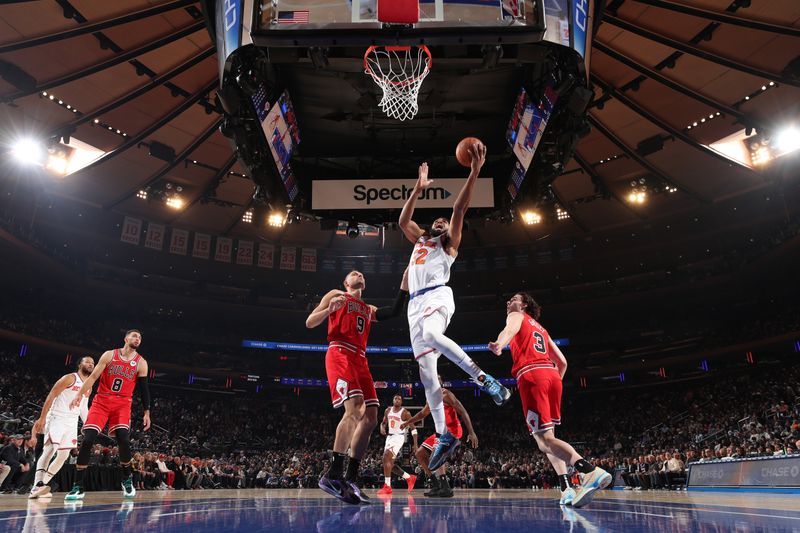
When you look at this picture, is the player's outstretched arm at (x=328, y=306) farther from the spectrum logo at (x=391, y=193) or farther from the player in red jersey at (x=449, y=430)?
the spectrum logo at (x=391, y=193)

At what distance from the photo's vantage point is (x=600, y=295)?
29.2m

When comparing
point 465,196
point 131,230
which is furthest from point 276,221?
point 465,196

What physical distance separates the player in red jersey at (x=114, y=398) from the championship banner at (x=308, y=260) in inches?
895

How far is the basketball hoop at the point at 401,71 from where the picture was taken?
838 centimetres

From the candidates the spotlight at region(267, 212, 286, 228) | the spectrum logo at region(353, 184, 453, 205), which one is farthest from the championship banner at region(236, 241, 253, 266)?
the spectrum logo at region(353, 184, 453, 205)

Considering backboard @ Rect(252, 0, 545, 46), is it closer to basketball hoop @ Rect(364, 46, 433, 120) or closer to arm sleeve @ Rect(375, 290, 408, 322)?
basketball hoop @ Rect(364, 46, 433, 120)

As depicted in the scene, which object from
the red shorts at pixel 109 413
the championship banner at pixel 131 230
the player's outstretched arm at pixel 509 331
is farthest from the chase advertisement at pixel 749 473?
the championship banner at pixel 131 230

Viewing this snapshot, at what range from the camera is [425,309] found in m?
4.88

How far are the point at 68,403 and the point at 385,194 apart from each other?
22.1 ft

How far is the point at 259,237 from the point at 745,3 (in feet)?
75.6

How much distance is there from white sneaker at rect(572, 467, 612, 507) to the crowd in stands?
1135 cm

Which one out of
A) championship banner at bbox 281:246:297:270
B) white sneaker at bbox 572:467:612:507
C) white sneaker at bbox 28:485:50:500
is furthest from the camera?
championship banner at bbox 281:246:297:270

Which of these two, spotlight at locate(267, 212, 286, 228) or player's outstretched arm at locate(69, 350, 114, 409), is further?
spotlight at locate(267, 212, 286, 228)

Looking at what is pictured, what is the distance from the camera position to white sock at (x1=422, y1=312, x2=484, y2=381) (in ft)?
14.8
